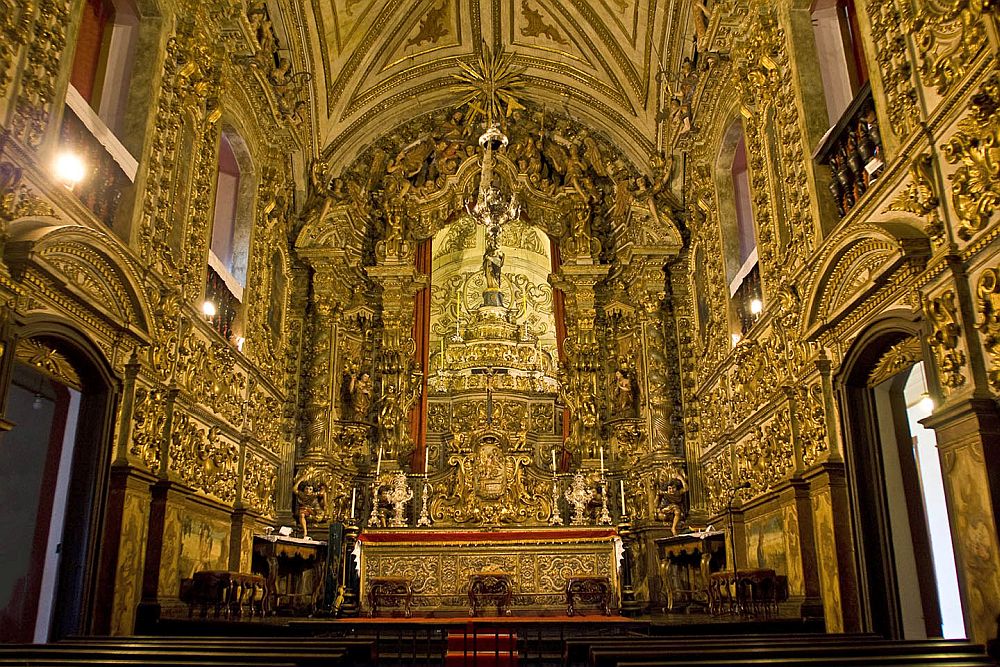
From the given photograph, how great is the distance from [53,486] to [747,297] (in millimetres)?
8816

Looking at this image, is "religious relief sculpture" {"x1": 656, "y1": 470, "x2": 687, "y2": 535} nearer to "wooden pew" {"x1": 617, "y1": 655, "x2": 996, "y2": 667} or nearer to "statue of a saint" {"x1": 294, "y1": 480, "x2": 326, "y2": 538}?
"statue of a saint" {"x1": 294, "y1": 480, "x2": 326, "y2": 538}

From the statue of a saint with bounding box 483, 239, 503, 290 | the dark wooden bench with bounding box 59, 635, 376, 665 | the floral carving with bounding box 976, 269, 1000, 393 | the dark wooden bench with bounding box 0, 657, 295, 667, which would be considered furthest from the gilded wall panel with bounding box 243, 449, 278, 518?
the floral carving with bounding box 976, 269, 1000, 393

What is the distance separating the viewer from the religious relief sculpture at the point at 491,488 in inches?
550

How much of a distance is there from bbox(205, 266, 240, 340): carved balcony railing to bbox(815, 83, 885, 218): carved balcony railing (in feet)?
25.5

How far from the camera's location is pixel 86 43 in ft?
29.7

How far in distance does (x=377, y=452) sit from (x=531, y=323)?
590 cm

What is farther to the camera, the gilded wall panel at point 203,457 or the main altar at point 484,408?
the main altar at point 484,408

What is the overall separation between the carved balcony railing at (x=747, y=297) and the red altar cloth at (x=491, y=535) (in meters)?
3.79

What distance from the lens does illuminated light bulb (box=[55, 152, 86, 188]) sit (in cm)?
733

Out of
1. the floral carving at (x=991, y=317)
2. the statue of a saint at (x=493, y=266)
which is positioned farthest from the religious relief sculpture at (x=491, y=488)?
the floral carving at (x=991, y=317)

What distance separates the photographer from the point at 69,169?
7.61m

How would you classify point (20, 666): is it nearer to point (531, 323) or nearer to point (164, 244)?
point (164, 244)

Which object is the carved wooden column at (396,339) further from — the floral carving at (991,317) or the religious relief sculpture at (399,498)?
the floral carving at (991,317)

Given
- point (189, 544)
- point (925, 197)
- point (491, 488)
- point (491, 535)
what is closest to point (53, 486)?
point (189, 544)
